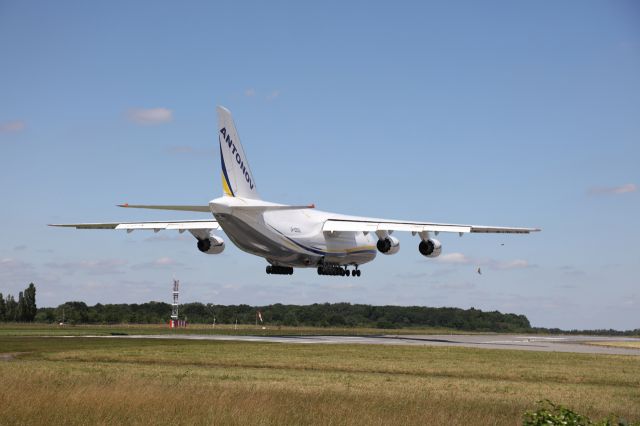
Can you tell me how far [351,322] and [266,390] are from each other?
6930 centimetres

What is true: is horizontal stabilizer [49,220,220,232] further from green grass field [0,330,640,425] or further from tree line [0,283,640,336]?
tree line [0,283,640,336]

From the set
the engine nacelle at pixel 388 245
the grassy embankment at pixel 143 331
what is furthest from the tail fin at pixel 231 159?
the grassy embankment at pixel 143 331

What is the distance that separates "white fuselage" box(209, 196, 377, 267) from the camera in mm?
45250

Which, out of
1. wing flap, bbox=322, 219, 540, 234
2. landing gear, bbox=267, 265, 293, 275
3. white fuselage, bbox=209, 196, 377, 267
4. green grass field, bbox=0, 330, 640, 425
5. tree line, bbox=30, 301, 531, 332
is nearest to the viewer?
green grass field, bbox=0, 330, 640, 425

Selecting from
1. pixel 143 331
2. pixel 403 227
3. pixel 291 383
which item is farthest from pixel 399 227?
pixel 291 383

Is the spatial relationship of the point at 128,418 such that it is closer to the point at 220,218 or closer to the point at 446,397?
the point at 446,397

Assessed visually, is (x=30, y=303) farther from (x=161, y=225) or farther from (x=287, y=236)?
(x=287, y=236)

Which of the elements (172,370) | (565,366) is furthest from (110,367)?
(565,366)

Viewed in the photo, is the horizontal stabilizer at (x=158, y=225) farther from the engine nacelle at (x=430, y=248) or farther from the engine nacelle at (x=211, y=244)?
the engine nacelle at (x=430, y=248)

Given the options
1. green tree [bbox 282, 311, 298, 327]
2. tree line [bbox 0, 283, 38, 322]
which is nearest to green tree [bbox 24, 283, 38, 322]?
tree line [bbox 0, 283, 38, 322]

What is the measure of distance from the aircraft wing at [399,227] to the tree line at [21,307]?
2014 inches

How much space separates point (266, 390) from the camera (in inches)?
782

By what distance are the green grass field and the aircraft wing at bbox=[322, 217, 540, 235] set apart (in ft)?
45.4

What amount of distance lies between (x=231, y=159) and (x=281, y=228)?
526 cm
